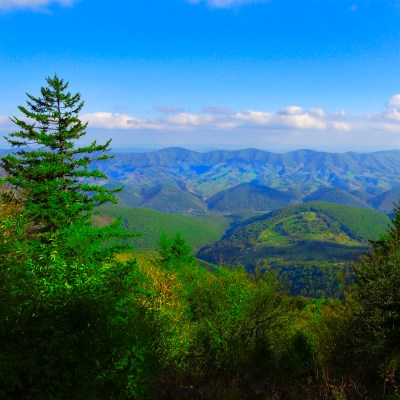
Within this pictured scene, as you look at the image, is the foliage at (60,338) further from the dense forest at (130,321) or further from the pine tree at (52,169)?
the pine tree at (52,169)

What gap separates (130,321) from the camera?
11688mm

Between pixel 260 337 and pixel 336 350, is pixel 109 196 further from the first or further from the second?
pixel 336 350

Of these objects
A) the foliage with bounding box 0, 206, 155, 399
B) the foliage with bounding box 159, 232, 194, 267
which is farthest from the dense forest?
the foliage with bounding box 159, 232, 194, 267

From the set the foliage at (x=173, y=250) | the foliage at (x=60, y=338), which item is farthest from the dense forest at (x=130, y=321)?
the foliage at (x=173, y=250)

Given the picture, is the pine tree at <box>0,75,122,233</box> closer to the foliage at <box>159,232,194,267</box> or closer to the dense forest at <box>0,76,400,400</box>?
the dense forest at <box>0,76,400,400</box>

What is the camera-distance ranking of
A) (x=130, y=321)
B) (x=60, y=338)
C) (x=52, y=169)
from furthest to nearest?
1. (x=52, y=169)
2. (x=130, y=321)
3. (x=60, y=338)

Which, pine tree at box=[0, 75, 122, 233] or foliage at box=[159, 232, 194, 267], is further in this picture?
foliage at box=[159, 232, 194, 267]

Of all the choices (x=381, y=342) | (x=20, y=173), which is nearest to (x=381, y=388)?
(x=381, y=342)

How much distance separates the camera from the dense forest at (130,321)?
8398mm

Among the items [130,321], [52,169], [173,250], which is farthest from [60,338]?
[173,250]

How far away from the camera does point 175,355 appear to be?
20.0m

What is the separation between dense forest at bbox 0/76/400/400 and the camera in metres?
8.40

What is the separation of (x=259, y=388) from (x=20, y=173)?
26.1 meters

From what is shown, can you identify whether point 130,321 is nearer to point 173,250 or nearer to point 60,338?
point 60,338
